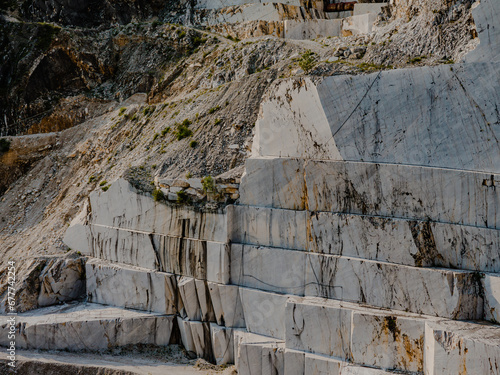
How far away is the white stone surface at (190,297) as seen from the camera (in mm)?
18266

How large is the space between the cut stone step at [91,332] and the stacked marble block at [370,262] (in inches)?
140

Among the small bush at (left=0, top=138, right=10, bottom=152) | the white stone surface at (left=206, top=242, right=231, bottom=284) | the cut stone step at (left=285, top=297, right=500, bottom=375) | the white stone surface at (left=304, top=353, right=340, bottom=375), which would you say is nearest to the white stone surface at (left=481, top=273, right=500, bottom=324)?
the cut stone step at (left=285, top=297, right=500, bottom=375)

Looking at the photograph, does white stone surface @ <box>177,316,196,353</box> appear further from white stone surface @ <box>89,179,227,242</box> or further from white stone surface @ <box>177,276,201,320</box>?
white stone surface @ <box>89,179,227,242</box>

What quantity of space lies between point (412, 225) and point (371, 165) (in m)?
2.05

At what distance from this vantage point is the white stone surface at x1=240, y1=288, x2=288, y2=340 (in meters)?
16.4

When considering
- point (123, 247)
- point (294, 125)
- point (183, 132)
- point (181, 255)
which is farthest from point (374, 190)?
point (123, 247)

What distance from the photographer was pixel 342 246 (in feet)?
52.1

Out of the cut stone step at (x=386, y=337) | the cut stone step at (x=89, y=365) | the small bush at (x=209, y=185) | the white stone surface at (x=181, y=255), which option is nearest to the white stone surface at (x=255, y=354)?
the cut stone step at (x=386, y=337)

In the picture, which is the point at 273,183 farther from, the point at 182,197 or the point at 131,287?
the point at 131,287

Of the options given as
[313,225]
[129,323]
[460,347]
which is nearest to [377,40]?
[313,225]

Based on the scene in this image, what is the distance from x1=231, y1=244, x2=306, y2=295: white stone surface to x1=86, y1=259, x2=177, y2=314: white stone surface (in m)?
2.71

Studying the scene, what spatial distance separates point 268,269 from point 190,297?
314cm

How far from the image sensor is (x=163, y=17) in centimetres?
3469

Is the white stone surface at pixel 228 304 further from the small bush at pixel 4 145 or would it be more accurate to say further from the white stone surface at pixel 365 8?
the white stone surface at pixel 365 8
